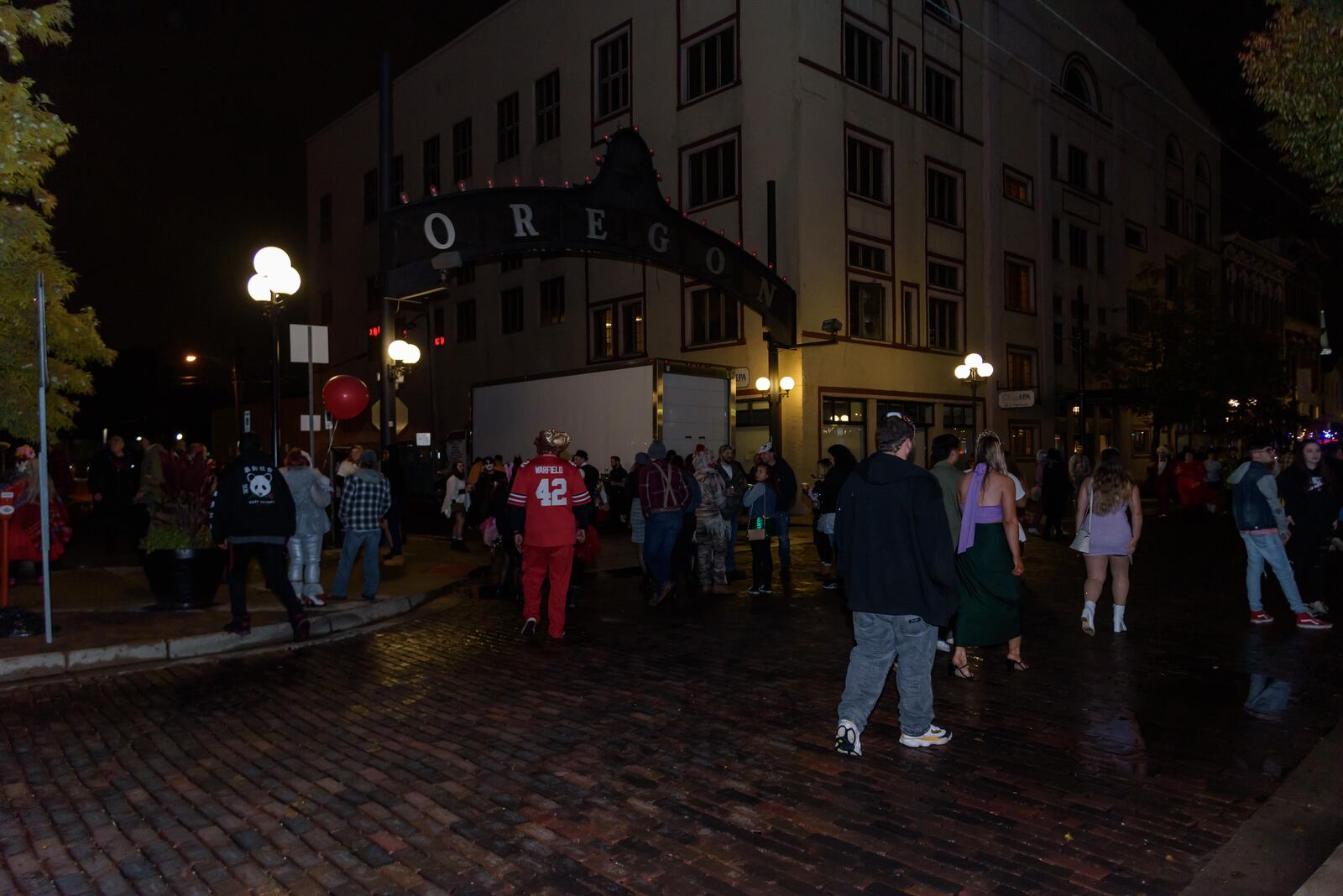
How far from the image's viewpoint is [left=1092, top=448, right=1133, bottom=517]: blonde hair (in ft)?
27.3

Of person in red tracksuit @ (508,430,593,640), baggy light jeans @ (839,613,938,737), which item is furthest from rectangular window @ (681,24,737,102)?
baggy light jeans @ (839,613,938,737)

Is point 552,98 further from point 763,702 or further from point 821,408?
point 763,702

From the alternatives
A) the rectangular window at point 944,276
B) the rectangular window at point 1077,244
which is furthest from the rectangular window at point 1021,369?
the rectangular window at point 1077,244

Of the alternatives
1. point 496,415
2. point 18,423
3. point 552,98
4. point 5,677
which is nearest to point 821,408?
point 496,415

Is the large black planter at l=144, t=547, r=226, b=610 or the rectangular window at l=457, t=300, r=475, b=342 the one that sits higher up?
the rectangular window at l=457, t=300, r=475, b=342

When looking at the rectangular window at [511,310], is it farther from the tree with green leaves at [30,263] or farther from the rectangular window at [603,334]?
the tree with green leaves at [30,263]

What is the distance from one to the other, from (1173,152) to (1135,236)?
6416 millimetres

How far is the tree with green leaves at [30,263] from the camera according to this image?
988cm

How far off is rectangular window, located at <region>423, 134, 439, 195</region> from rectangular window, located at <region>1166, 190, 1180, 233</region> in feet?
108

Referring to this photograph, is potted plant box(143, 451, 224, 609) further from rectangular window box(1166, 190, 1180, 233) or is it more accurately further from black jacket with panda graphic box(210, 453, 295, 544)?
rectangular window box(1166, 190, 1180, 233)

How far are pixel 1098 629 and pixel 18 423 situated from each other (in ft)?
46.7

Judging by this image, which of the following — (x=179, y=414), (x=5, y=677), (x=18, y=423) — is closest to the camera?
(x=5, y=677)

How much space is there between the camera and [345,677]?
734 centimetres

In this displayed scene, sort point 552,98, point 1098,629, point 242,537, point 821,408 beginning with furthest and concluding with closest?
point 552,98
point 821,408
point 1098,629
point 242,537
